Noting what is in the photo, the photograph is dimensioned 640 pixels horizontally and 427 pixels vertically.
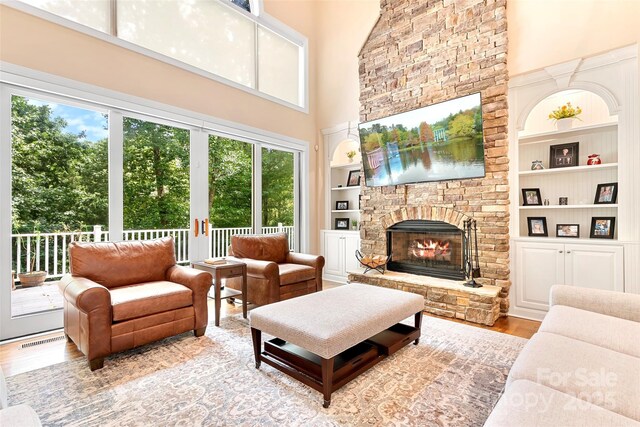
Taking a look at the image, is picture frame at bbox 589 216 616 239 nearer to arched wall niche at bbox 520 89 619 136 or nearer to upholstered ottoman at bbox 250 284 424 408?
arched wall niche at bbox 520 89 619 136

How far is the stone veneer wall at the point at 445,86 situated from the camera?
3623 millimetres

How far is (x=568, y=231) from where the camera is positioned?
11.5 ft

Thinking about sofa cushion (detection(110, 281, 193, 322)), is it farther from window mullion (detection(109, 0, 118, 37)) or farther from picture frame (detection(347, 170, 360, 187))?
picture frame (detection(347, 170, 360, 187))

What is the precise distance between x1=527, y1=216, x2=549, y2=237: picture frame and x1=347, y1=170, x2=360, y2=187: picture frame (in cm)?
264

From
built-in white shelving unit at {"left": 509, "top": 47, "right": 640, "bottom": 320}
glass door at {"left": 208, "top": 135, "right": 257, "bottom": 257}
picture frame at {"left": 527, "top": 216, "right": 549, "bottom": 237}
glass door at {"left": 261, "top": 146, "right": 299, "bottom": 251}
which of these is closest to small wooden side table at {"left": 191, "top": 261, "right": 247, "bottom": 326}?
glass door at {"left": 208, "top": 135, "right": 257, "bottom": 257}

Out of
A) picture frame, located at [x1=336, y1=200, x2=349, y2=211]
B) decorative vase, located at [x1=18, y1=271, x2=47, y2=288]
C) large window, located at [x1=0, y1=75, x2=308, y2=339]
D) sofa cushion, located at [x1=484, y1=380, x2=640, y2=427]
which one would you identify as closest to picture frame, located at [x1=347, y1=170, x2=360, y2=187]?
picture frame, located at [x1=336, y1=200, x2=349, y2=211]


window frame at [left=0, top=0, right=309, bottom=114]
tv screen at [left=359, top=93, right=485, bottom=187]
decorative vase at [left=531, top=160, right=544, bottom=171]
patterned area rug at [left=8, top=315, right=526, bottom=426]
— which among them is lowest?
patterned area rug at [left=8, top=315, right=526, bottom=426]

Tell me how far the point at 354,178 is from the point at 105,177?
368 cm

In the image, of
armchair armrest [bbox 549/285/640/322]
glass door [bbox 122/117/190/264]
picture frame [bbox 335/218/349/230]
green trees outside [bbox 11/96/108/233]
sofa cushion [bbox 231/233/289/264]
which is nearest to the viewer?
armchair armrest [bbox 549/285/640/322]

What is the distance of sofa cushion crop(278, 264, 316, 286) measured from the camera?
3.67 metres

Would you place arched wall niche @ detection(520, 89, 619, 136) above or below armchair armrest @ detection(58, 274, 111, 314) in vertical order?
above

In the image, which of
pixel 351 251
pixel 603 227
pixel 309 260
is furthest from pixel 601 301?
pixel 351 251

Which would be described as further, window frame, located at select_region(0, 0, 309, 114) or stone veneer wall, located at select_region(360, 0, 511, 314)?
stone veneer wall, located at select_region(360, 0, 511, 314)

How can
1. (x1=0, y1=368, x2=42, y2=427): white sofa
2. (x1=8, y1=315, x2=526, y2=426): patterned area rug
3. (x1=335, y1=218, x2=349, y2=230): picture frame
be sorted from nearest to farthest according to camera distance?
1. (x1=0, y1=368, x2=42, y2=427): white sofa
2. (x1=8, y1=315, x2=526, y2=426): patterned area rug
3. (x1=335, y1=218, x2=349, y2=230): picture frame
